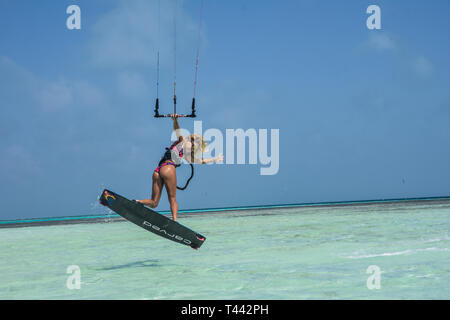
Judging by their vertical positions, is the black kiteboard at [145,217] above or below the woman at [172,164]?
below

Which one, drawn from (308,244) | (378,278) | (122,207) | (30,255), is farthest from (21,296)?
(308,244)

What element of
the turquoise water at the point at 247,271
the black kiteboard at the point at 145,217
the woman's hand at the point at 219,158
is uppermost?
the woman's hand at the point at 219,158

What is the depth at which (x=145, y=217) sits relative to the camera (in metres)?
10.9

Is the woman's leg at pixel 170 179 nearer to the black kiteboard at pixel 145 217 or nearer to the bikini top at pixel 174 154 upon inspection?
the bikini top at pixel 174 154

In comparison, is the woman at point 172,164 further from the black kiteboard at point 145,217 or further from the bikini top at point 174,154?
the black kiteboard at point 145,217

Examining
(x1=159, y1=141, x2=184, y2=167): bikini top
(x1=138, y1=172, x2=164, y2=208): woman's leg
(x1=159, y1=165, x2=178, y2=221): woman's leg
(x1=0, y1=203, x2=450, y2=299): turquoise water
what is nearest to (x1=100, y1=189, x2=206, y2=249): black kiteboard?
(x1=138, y1=172, x2=164, y2=208): woman's leg

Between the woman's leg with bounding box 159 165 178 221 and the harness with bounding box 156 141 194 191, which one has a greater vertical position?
the harness with bounding box 156 141 194 191

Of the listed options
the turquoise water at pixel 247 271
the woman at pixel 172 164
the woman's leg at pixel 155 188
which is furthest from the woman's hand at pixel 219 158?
the turquoise water at pixel 247 271

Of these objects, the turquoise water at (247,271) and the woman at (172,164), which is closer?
the turquoise water at (247,271)

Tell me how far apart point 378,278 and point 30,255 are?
11.5m

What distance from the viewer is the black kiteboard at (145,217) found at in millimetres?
10789

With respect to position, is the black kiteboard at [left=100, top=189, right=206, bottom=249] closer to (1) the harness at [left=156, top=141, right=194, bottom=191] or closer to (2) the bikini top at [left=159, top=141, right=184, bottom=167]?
(1) the harness at [left=156, top=141, right=194, bottom=191]

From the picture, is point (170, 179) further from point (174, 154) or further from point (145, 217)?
point (145, 217)

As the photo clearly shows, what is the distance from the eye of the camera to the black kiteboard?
10.8 metres
